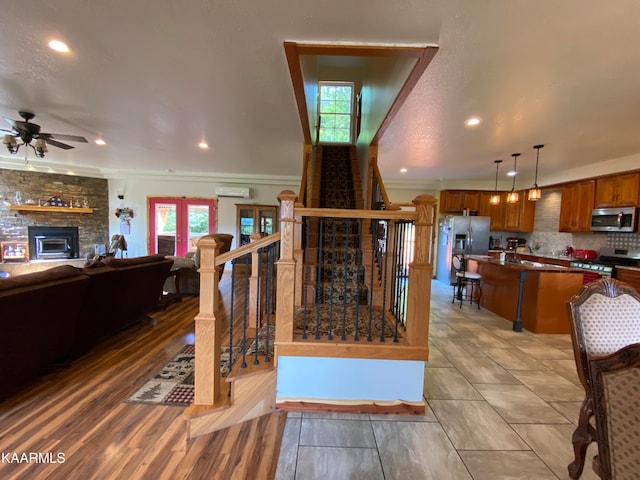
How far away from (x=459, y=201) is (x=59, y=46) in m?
7.50

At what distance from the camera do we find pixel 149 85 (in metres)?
2.67

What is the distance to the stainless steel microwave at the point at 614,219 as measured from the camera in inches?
171

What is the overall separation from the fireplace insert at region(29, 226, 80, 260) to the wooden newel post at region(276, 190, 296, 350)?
7.63m

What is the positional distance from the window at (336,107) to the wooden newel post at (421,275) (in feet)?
18.4

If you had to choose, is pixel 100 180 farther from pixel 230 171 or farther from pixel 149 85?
pixel 149 85

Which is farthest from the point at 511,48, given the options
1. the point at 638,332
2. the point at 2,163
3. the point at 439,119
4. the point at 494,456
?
the point at 2,163

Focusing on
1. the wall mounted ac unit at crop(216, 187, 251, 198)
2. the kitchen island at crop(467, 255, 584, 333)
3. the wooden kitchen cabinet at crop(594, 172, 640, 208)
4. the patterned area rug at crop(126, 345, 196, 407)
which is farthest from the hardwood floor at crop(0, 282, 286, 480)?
the wooden kitchen cabinet at crop(594, 172, 640, 208)

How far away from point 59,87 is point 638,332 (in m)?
5.04

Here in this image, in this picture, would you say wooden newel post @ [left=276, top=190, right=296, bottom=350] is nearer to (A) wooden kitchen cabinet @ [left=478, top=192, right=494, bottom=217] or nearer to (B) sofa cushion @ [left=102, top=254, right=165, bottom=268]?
(B) sofa cushion @ [left=102, top=254, right=165, bottom=268]

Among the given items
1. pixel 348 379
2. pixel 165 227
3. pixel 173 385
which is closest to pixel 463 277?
pixel 348 379

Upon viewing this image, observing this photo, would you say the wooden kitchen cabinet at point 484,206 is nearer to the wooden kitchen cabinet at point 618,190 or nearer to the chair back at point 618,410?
the wooden kitchen cabinet at point 618,190

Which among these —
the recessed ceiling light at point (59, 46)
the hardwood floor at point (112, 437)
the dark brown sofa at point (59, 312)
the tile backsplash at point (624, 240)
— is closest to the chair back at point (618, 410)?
the hardwood floor at point (112, 437)

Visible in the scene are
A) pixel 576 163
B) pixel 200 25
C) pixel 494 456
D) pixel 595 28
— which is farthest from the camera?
pixel 576 163

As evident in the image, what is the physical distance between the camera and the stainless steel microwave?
4340 mm
